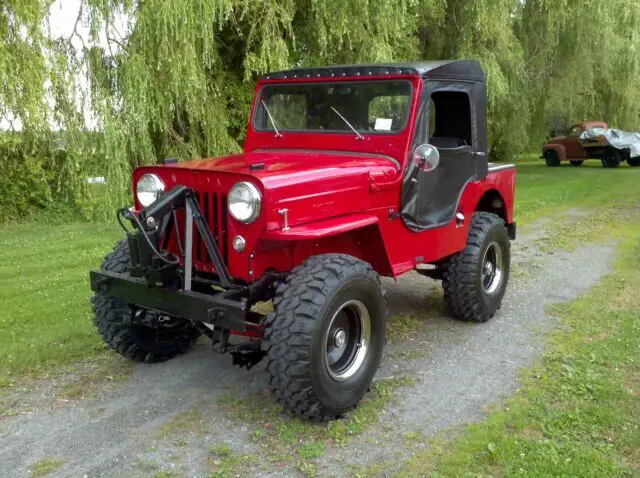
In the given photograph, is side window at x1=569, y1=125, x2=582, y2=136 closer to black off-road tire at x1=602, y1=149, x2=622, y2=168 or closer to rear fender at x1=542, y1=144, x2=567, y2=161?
rear fender at x1=542, y1=144, x2=567, y2=161

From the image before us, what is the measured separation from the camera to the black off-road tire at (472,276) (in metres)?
5.38

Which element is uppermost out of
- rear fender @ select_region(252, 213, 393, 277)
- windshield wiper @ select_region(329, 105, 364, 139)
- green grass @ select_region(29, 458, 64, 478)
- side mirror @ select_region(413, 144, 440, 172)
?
windshield wiper @ select_region(329, 105, 364, 139)

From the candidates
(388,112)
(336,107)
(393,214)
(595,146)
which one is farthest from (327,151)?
(595,146)

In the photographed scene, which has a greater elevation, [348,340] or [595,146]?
[595,146]

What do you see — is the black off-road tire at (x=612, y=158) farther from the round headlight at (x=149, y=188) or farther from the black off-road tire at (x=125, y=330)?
the round headlight at (x=149, y=188)

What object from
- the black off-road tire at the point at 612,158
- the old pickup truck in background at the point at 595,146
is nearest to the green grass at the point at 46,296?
the old pickup truck in background at the point at 595,146

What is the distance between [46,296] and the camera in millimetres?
6273

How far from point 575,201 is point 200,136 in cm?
794

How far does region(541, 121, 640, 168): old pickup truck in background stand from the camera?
73.9 feet

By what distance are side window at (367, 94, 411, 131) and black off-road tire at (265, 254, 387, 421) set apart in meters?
1.28

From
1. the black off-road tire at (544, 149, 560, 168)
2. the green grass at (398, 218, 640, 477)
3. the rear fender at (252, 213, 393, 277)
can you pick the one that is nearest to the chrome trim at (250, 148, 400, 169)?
the rear fender at (252, 213, 393, 277)

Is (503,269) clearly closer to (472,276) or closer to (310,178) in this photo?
(472,276)

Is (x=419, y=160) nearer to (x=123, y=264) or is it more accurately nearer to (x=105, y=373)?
(x=123, y=264)

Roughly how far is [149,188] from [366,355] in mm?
1754
